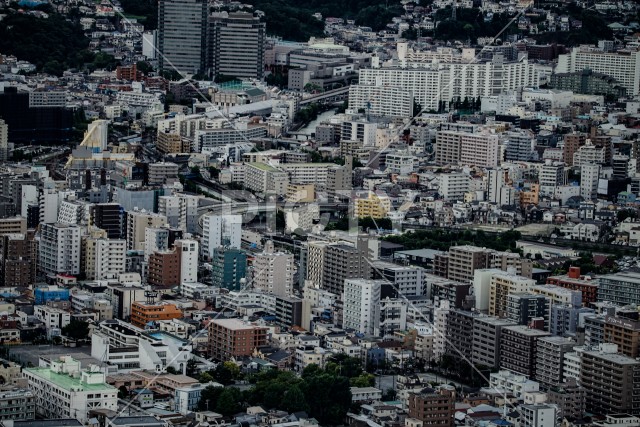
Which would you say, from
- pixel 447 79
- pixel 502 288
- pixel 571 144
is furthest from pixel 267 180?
pixel 447 79

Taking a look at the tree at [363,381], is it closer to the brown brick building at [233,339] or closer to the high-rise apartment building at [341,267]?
the brown brick building at [233,339]

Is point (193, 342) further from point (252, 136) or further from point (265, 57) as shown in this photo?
point (265, 57)

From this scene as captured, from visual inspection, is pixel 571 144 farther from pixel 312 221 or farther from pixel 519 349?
pixel 519 349

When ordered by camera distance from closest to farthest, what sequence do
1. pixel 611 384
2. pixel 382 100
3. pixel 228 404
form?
pixel 228 404
pixel 611 384
pixel 382 100

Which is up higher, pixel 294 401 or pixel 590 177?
pixel 590 177

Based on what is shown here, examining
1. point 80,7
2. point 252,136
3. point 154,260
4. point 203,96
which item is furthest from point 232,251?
point 80,7

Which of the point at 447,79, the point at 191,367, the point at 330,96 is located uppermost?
the point at 447,79

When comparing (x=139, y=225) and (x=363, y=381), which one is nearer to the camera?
(x=363, y=381)

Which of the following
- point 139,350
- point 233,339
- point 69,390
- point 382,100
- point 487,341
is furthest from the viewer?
point 382,100
